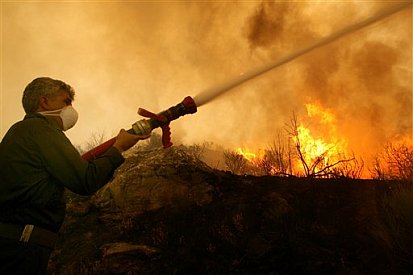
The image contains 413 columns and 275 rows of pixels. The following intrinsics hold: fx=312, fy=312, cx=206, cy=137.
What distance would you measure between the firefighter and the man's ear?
154 millimetres

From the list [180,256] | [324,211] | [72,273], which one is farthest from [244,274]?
[72,273]

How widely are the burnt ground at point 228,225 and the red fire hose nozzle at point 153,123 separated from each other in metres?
2.96

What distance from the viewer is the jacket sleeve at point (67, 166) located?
2320 millimetres

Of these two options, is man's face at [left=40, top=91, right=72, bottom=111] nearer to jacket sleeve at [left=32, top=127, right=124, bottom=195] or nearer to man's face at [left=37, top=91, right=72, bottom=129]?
man's face at [left=37, top=91, right=72, bottom=129]

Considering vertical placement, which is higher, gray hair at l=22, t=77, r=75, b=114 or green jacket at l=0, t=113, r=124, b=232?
gray hair at l=22, t=77, r=75, b=114

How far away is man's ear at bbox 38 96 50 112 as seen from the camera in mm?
2689

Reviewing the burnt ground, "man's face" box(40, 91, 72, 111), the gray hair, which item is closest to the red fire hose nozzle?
"man's face" box(40, 91, 72, 111)

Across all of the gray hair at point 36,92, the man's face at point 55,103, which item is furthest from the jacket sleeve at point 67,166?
the gray hair at point 36,92

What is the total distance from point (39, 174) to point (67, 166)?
222 millimetres

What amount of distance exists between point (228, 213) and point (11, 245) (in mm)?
4810

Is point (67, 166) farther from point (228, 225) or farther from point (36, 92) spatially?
point (228, 225)

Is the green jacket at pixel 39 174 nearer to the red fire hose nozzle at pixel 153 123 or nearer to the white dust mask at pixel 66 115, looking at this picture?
the white dust mask at pixel 66 115

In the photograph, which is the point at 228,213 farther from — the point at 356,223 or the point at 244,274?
the point at 356,223

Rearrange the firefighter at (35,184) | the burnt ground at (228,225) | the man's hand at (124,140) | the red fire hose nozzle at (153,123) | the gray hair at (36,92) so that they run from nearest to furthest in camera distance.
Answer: the firefighter at (35,184) < the gray hair at (36,92) < the man's hand at (124,140) < the red fire hose nozzle at (153,123) < the burnt ground at (228,225)
